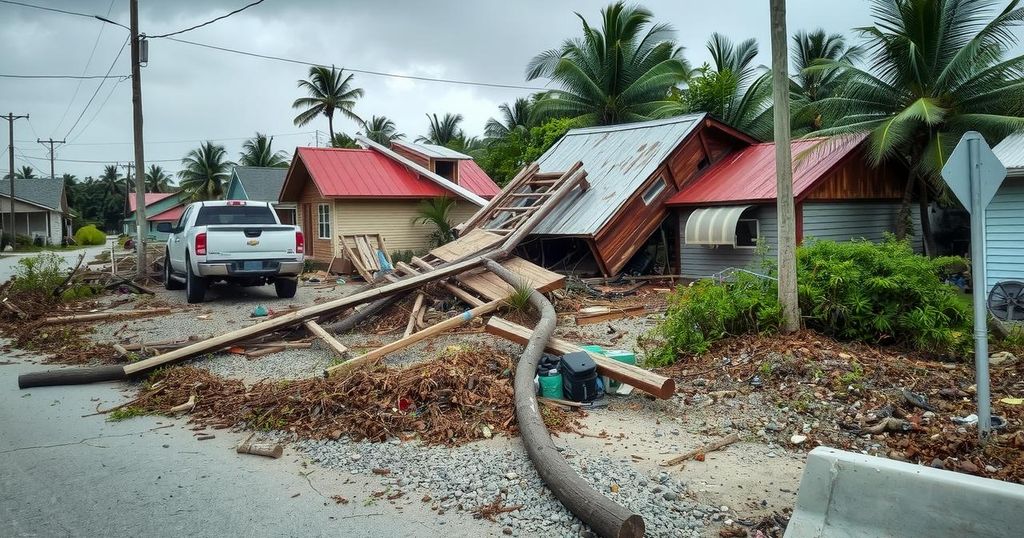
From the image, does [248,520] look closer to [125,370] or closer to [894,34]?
[125,370]

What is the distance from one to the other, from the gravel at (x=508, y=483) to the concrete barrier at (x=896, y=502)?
749 millimetres

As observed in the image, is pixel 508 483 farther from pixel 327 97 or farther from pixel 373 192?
pixel 327 97

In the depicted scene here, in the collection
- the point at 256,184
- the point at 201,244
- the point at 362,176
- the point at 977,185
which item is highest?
the point at 256,184

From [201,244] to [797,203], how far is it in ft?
41.1

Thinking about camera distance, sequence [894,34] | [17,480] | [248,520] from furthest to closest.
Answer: [894,34], [17,480], [248,520]

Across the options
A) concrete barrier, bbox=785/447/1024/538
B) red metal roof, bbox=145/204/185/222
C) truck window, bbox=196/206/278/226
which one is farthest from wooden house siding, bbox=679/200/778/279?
red metal roof, bbox=145/204/185/222

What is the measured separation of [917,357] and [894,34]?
11.1 meters

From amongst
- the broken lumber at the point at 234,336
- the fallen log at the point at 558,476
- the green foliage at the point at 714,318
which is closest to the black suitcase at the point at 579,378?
the fallen log at the point at 558,476

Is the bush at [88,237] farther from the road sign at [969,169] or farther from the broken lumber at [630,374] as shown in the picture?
the road sign at [969,169]

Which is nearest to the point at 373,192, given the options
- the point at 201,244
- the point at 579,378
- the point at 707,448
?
the point at 201,244

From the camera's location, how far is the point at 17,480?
5340 mm

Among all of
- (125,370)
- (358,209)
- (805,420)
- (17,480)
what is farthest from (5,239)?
(805,420)

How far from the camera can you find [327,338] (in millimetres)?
10078

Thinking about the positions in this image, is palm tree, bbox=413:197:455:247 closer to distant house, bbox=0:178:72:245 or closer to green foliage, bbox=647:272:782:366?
green foliage, bbox=647:272:782:366
